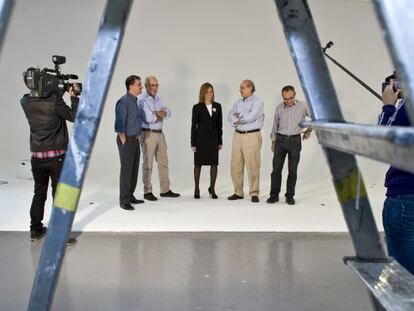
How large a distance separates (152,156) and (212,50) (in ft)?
7.99

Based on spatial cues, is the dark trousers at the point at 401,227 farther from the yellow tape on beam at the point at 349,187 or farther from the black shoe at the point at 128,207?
the black shoe at the point at 128,207

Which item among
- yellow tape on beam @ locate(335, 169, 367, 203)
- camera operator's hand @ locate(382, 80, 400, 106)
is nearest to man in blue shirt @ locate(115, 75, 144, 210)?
camera operator's hand @ locate(382, 80, 400, 106)

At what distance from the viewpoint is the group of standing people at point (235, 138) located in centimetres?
420

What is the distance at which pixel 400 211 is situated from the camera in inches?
55.2

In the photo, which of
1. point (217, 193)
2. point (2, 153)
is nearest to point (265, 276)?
point (217, 193)

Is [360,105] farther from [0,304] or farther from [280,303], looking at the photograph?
[0,304]

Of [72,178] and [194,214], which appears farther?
[194,214]

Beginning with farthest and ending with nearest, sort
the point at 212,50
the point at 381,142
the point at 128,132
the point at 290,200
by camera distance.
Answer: the point at 212,50
the point at 290,200
the point at 128,132
the point at 381,142

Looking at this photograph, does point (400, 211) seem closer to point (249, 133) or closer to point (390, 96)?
point (390, 96)

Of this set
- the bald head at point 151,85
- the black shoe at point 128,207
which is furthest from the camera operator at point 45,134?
the bald head at point 151,85

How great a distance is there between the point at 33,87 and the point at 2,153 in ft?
13.8

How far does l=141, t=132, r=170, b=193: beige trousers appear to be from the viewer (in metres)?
4.43

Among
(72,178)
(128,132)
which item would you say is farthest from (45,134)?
(72,178)

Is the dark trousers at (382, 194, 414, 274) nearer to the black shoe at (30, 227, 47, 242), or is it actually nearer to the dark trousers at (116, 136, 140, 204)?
the black shoe at (30, 227, 47, 242)
